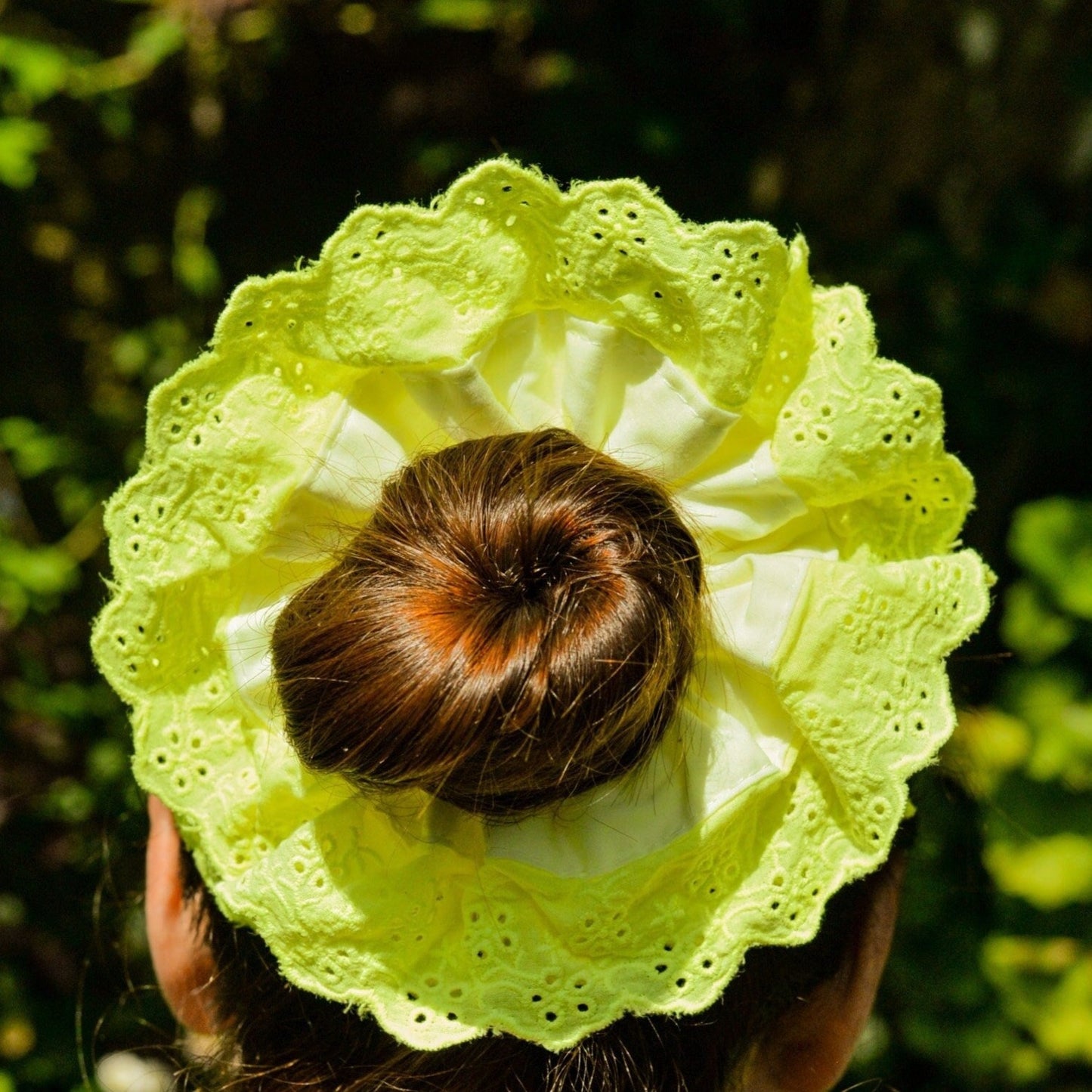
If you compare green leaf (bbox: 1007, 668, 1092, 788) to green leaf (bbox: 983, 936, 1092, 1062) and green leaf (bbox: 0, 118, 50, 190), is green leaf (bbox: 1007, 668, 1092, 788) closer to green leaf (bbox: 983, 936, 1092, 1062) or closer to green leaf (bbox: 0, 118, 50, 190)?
green leaf (bbox: 983, 936, 1092, 1062)

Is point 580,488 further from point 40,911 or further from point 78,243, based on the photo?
point 78,243

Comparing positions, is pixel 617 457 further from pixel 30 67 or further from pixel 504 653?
pixel 30 67

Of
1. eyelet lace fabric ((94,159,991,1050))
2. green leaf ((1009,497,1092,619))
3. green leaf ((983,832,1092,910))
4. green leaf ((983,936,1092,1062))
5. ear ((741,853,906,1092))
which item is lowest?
green leaf ((983,936,1092,1062))

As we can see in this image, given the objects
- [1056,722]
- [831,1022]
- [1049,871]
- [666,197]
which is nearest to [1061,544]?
[1056,722]

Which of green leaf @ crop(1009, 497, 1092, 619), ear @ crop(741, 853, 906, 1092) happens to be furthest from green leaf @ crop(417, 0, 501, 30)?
ear @ crop(741, 853, 906, 1092)

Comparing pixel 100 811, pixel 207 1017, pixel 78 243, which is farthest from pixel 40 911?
pixel 78 243

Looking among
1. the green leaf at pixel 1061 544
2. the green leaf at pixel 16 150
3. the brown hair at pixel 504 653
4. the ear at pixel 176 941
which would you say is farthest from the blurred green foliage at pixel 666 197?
the brown hair at pixel 504 653
